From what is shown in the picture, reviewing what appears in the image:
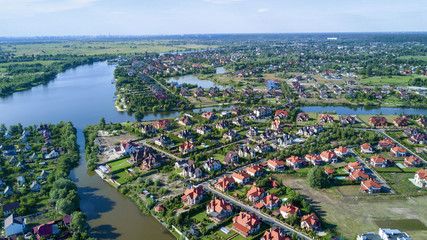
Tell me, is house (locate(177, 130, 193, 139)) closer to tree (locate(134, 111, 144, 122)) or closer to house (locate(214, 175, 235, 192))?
tree (locate(134, 111, 144, 122))

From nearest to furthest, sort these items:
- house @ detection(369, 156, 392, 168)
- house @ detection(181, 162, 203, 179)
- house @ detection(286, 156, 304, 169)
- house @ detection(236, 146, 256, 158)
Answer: house @ detection(181, 162, 203, 179), house @ detection(286, 156, 304, 169), house @ detection(369, 156, 392, 168), house @ detection(236, 146, 256, 158)

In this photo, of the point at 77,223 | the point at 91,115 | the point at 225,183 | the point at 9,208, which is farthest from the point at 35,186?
the point at 91,115

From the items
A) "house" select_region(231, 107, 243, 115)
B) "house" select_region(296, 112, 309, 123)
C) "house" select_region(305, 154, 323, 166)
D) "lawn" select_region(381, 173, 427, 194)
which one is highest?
"house" select_region(231, 107, 243, 115)

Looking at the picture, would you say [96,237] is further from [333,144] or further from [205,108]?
[205,108]

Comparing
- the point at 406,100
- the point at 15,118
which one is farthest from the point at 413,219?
the point at 15,118

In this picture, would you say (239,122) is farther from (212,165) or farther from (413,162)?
(413,162)

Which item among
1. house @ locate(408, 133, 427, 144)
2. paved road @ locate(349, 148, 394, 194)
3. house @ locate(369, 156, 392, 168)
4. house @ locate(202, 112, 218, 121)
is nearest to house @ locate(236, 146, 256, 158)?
paved road @ locate(349, 148, 394, 194)

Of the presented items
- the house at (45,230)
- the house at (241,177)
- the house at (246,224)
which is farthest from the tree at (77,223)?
the house at (241,177)
